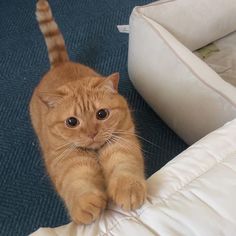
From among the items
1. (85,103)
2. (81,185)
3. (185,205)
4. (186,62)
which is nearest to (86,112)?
(85,103)

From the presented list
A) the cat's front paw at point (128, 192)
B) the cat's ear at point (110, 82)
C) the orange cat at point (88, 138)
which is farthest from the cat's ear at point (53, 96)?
the cat's front paw at point (128, 192)

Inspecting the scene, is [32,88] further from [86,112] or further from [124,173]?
[124,173]

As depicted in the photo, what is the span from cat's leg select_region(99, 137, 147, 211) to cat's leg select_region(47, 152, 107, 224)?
0.03 metres

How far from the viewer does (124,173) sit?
859 mm

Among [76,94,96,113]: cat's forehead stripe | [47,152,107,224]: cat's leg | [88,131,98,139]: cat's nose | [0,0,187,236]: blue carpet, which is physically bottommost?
[0,0,187,236]: blue carpet

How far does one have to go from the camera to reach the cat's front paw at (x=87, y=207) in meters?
0.75

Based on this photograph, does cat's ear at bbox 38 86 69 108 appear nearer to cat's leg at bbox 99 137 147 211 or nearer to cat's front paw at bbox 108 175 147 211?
cat's leg at bbox 99 137 147 211

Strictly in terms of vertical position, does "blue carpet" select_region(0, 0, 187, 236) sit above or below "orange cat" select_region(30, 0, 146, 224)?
below

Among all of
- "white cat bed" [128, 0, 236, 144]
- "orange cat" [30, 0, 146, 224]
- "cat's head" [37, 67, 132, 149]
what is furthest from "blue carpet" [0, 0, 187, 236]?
"cat's head" [37, 67, 132, 149]

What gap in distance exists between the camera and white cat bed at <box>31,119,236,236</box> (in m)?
0.74

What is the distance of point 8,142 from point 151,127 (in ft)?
2.04

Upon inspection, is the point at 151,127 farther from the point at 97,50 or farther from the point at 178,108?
the point at 97,50

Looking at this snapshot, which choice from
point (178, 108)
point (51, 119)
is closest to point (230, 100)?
point (178, 108)

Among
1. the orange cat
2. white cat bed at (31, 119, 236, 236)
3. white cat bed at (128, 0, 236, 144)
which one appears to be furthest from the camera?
white cat bed at (128, 0, 236, 144)
